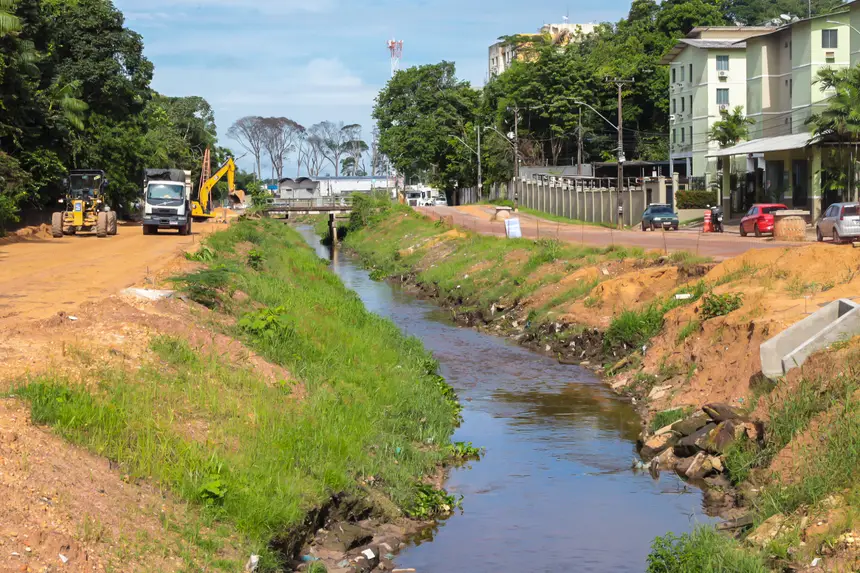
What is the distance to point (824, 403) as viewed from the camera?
1499cm

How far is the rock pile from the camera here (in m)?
16.4

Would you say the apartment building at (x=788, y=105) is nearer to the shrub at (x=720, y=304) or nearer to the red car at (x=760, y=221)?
the red car at (x=760, y=221)

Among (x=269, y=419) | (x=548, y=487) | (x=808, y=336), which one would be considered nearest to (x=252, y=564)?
(x=269, y=419)

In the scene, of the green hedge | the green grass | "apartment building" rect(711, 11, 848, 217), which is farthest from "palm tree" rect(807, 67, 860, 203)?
the green grass

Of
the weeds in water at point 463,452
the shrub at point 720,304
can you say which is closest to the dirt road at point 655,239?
the shrub at point 720,304

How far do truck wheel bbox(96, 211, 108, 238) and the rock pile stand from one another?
35.9m

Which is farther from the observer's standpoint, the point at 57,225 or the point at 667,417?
the point at 57,225

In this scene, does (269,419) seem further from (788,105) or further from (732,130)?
(788,105)

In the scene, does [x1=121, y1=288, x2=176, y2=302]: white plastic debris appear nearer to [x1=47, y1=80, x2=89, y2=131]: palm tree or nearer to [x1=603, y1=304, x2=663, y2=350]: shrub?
[x1=603, y1=304, x2=663, y2=350]: shrub

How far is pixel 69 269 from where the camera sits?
2955 centimetres

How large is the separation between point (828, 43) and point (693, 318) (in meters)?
52.5

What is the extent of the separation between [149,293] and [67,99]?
36.9m

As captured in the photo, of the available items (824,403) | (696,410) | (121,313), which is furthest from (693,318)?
(121,313)

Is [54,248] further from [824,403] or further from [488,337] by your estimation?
[824,403]
